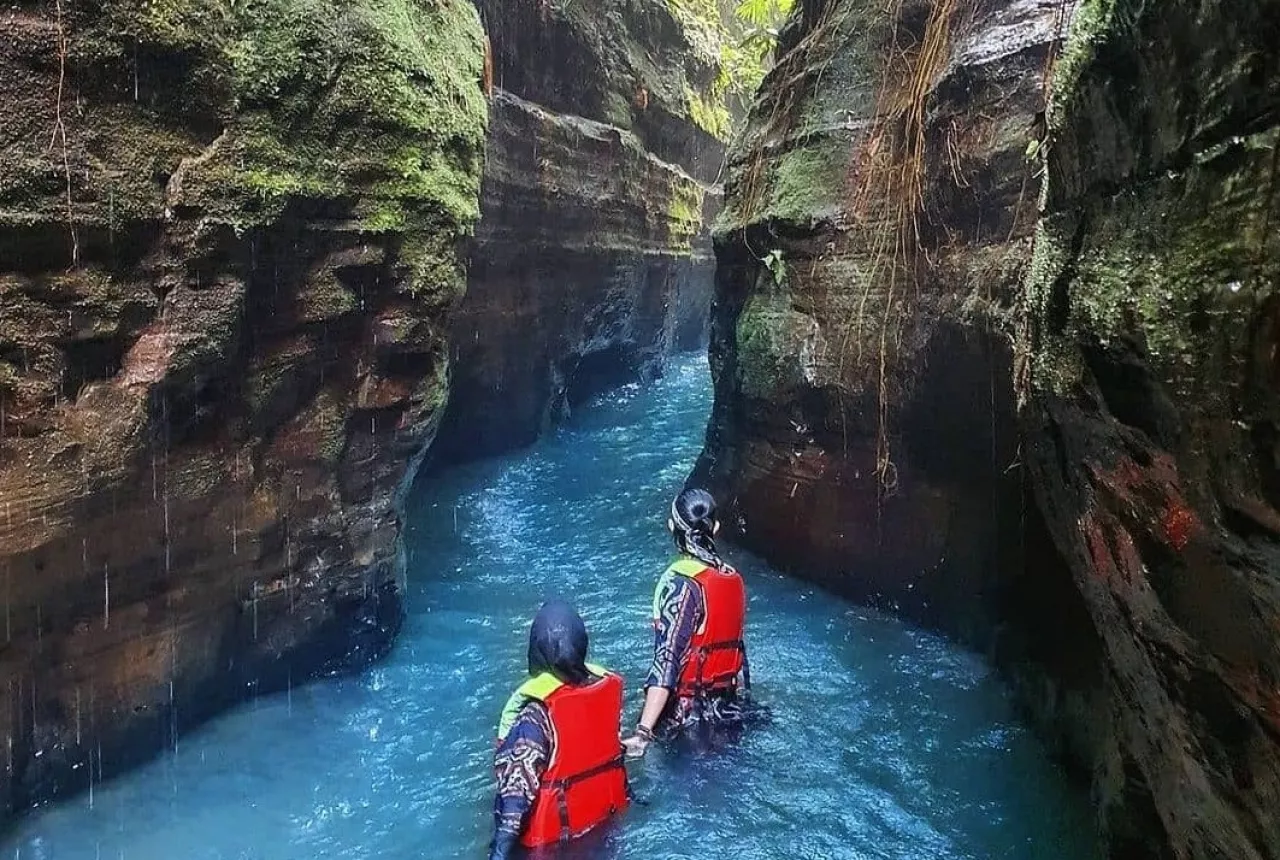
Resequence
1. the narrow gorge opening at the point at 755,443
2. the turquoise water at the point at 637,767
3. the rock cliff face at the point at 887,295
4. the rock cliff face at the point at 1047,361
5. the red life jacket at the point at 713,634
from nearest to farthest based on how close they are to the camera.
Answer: the rock cliff face at the point at 1047,361
the narrow gorge opening at the point at 755,443
the turquoise water at the point at 637,767
the red life jacket at the point at 713,634
the rock cliff face at the point at 887,295

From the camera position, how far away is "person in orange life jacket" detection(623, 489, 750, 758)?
5.33 meters

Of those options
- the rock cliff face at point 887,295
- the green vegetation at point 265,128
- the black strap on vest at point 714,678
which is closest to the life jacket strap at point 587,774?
the black strap on vest at point 714,678

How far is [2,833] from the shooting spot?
4652 mm

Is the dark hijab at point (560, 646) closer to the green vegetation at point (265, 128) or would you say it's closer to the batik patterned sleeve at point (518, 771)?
the batik patterned sleeve at point (518, 771)

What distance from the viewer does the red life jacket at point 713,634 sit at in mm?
5453

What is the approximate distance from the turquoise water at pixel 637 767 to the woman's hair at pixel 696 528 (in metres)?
1.19

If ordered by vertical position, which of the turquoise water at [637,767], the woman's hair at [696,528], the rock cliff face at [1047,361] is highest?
the rock cliff face at [1047,361]

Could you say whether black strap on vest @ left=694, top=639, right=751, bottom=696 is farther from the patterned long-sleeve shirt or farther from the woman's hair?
the woman's hair

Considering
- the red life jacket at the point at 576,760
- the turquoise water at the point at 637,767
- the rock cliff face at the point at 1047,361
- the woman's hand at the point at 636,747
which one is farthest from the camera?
the woman's hand at the point at 636,747

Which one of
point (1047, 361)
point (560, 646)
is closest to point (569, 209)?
point (560, 646)

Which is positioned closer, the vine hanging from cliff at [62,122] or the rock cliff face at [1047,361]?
the rock cliff face at [1047,361]

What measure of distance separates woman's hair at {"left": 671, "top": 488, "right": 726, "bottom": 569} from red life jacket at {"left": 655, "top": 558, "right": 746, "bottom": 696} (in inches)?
4.2

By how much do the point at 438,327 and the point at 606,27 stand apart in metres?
9.40

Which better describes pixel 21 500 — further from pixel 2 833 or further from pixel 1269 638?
pixel 1269 638
